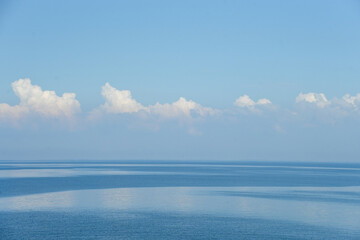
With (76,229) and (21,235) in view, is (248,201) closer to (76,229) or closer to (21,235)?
(76,229)

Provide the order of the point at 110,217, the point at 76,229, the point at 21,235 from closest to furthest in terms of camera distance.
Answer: the point at 21,235, the point at 76,229, the point at 110,217

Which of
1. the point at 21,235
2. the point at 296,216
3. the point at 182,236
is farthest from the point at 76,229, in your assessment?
the point at 296,216

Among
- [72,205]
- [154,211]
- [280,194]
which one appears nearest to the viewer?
[154,211]

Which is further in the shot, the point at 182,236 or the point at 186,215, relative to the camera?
the point at 186,215

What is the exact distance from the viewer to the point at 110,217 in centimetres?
4828

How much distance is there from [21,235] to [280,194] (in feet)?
156

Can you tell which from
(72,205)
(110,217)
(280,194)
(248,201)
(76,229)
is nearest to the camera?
(76,229)

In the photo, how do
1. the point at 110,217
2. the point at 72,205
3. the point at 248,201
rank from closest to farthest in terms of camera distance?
the point at 110,217, the point at 72,205, the point at 248,201

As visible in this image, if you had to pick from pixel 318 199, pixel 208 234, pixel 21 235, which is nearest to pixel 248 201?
pixel 318 199

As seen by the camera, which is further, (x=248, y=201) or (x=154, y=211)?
(x=248, y=201)

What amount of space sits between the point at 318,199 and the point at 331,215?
16289mm

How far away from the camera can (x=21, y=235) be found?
128 feet

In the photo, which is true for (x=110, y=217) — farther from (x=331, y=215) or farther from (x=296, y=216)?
(x=331, y=215)

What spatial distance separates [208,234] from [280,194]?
122 ft
